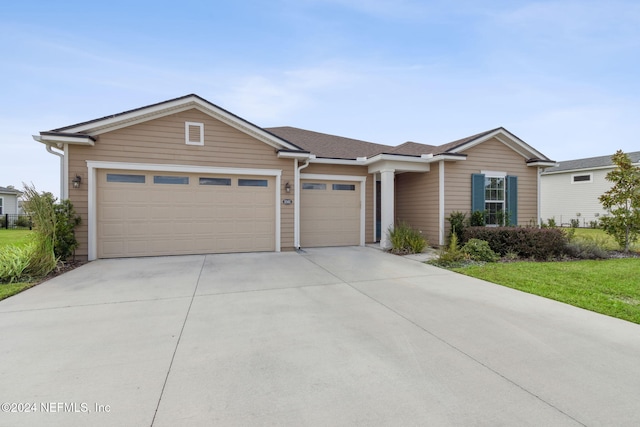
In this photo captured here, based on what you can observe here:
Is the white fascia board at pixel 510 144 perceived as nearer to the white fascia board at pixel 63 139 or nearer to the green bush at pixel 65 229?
the white fascia board at pixel 63 139

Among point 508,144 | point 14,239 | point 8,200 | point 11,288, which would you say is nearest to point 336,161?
point 508,144

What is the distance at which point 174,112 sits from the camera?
8375 millimetres

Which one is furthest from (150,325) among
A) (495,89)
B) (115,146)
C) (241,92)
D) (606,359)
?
(495,89)

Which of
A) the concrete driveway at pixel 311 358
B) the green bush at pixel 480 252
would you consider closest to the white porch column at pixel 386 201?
the green bush at pixel 480 252

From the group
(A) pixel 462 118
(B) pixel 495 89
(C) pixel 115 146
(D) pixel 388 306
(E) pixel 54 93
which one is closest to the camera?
(D) pixel 388 306

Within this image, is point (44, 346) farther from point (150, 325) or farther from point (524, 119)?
point (524, 119)

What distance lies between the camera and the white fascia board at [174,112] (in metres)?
7.71

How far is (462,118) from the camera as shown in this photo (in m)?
14.9

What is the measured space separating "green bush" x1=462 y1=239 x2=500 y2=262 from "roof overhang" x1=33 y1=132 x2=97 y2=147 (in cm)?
1030

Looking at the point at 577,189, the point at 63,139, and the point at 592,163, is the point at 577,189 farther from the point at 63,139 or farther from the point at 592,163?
the point at 63,139

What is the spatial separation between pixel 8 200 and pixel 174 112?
81.2 feet

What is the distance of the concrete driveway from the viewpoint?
2021mm

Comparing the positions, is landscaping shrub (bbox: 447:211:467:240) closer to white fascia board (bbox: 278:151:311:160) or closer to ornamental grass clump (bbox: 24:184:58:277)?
white fascia board (bbox: 278:151:311:160)

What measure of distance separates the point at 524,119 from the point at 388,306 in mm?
15377
